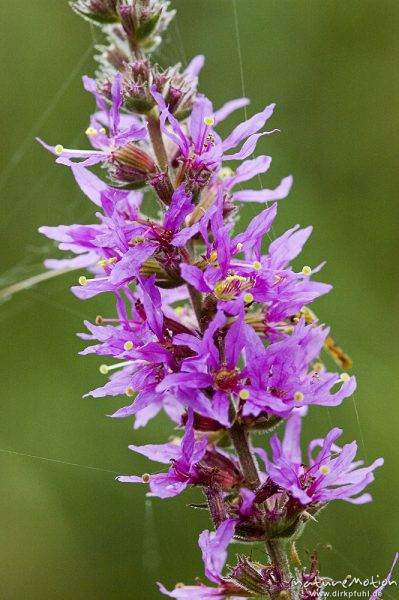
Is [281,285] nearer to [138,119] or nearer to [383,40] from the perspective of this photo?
[138,119]

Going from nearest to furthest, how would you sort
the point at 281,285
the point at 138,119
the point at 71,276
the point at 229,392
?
the point at 229,392, the point at 281,285, the point at 138,119, the point at 71,276

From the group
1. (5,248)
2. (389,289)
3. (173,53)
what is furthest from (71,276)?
(389,289)

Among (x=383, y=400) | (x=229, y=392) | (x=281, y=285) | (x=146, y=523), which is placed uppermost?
(x=281, y=285)

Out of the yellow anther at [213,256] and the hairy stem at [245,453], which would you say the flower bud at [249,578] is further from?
the yellow anther at [213,256]

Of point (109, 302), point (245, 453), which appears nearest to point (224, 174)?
point (245, 453)

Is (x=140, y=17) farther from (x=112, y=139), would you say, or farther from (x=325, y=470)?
(x=325, y=470)

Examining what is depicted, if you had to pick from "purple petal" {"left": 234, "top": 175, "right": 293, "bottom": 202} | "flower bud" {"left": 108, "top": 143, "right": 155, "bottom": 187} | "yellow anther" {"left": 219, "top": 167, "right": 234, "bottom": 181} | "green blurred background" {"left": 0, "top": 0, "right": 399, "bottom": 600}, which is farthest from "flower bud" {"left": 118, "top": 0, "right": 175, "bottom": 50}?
"green blurred background" {"left": 0, "top": 0, "right": 399, "bottom": 600}

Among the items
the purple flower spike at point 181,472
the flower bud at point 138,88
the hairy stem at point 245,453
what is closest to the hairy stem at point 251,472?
the hairy stem at point 245,453

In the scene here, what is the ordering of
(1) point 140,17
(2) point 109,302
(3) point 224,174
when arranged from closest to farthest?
(1) point 140,17 < (3) point 224,174 < (2) point 109,302
